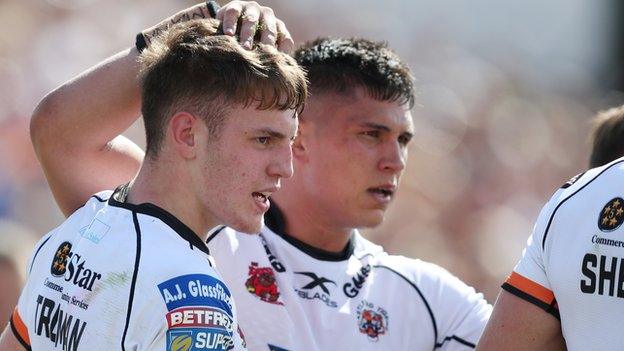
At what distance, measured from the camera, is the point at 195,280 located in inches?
90.3

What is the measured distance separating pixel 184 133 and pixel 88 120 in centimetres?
56

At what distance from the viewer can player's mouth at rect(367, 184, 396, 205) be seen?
3.65m

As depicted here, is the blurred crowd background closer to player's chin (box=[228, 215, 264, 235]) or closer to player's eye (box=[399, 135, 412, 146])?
player's eye (box=[399, 135, 412, 146])

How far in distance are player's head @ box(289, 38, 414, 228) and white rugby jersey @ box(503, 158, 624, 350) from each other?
1.08 m

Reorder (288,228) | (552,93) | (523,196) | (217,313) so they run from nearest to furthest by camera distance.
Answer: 1. (217,313)
2. (288,228)
3. (523,196)
4. (552,93)

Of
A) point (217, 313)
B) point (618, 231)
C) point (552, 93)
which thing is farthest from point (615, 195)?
point (552, 93)

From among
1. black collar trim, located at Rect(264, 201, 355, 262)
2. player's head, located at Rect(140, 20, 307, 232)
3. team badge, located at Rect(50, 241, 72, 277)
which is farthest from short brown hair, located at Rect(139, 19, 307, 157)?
black collar trim, located at Rect(264, 201, 355, 262)

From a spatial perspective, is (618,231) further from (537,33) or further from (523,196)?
(537,33)

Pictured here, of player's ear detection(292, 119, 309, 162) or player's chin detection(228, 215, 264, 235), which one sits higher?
player's ear detection(292, 119, 309, 162)

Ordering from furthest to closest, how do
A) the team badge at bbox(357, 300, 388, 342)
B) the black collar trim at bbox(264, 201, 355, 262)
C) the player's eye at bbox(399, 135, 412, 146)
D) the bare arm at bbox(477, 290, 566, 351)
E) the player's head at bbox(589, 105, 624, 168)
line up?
the player's eye at bbox(399, 135, 412, 146) < the black collar trim at bbox(264, 201, 355, 262) < the team badge at bbox(357, 300, 388, 342) < the player's head at bbox(589, 105, 624, 168) < the bare arm at bbox(477, 290, 566, 351)

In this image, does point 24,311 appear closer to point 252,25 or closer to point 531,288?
point 252,25

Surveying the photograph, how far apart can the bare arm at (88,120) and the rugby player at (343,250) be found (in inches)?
22.0

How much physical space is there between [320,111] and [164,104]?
1.28 meters

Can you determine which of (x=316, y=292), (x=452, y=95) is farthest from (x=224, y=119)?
(x=452, y=95)
